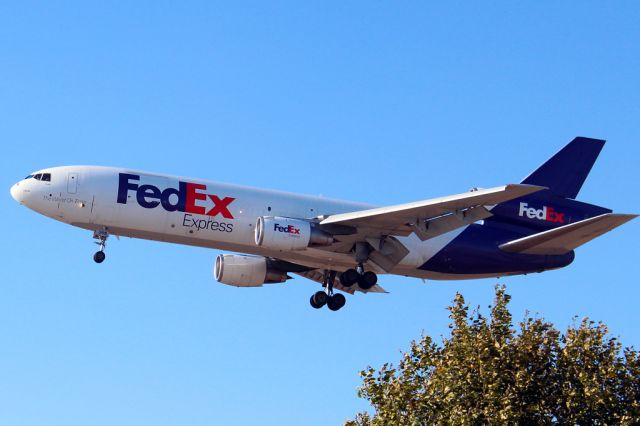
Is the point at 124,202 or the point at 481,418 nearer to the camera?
the point at 481,418

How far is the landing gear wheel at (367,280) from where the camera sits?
2039 inches

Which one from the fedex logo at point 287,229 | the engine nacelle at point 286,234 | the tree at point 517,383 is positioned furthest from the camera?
the fedex logo at point 287,229

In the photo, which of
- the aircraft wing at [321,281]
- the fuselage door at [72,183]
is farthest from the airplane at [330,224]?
the aircraft wing at [321,281]

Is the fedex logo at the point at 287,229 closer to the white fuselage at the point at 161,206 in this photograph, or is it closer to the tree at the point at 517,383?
the white fuselage at the point at 161,206

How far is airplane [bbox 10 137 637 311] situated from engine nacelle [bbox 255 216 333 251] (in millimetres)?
50

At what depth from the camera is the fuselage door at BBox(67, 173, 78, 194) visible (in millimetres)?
49469

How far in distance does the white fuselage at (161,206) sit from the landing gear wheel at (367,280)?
69.0 inches

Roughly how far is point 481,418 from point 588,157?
2487 centimetres

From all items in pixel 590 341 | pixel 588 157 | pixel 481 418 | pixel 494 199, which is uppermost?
pixel 588 157

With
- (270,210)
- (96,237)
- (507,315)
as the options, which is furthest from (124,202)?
(507,315)

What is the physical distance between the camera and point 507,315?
37.4 meters

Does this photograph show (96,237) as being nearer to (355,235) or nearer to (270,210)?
(270,210)

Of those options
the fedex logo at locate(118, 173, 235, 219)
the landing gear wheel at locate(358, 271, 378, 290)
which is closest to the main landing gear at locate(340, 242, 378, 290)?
the landing gear wheel at locate(358, 271, 378, 290)

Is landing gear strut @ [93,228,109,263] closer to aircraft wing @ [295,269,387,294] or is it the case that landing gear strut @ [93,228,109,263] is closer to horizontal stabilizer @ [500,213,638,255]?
aircraft wing @ [295,269,387,294]
